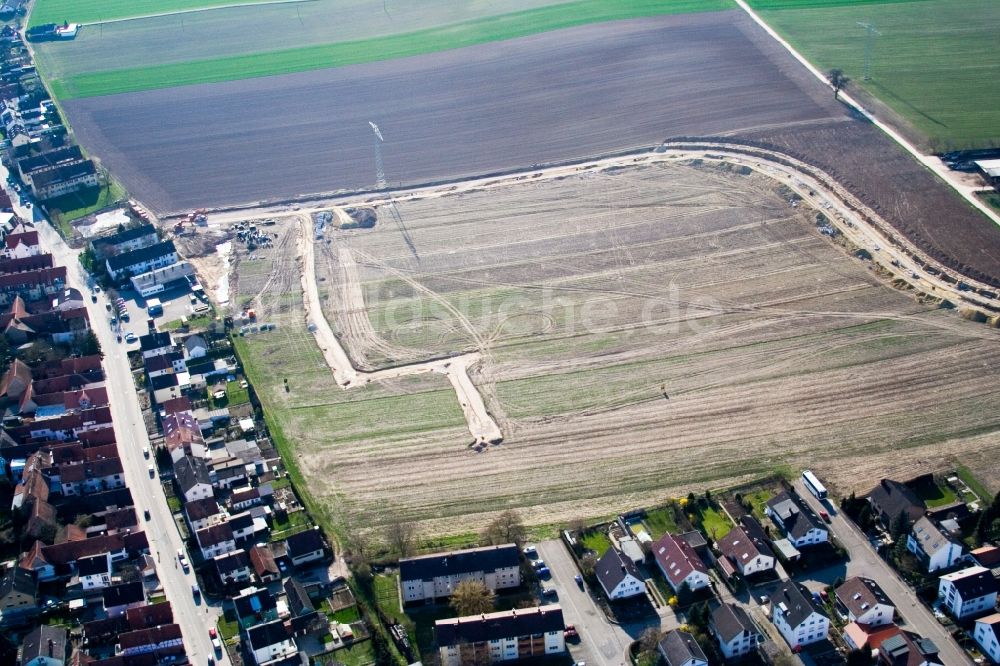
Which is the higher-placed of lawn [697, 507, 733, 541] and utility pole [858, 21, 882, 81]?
utility pole [858, 21, 882, 81]

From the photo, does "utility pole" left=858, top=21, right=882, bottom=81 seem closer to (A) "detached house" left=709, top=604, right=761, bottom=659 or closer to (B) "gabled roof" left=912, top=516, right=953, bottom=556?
(B) "gabled roof" left=912, top=516, right=953, bottom=556

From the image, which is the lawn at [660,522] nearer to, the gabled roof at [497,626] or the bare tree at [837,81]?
the gabled roof at [497,626]

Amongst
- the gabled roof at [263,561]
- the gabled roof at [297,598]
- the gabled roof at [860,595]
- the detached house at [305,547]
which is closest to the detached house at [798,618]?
the gabled roof at [860,595]

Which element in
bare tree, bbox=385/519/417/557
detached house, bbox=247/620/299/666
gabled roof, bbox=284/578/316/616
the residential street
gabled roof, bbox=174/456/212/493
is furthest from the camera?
gabled roof, bbox=174/456/212/493

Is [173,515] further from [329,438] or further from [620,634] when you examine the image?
[620,634]

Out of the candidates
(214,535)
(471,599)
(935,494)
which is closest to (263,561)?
(214,535)

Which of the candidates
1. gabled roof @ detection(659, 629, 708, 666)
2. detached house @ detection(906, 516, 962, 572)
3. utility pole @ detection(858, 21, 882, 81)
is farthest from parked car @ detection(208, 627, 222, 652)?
utility pole @ detection(858, 21, 882, 81)

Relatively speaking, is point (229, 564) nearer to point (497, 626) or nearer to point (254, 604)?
point (254, 604)

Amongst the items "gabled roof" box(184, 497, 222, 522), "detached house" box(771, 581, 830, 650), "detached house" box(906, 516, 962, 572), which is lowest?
"detached house" box(771, 581, 830, 650)
